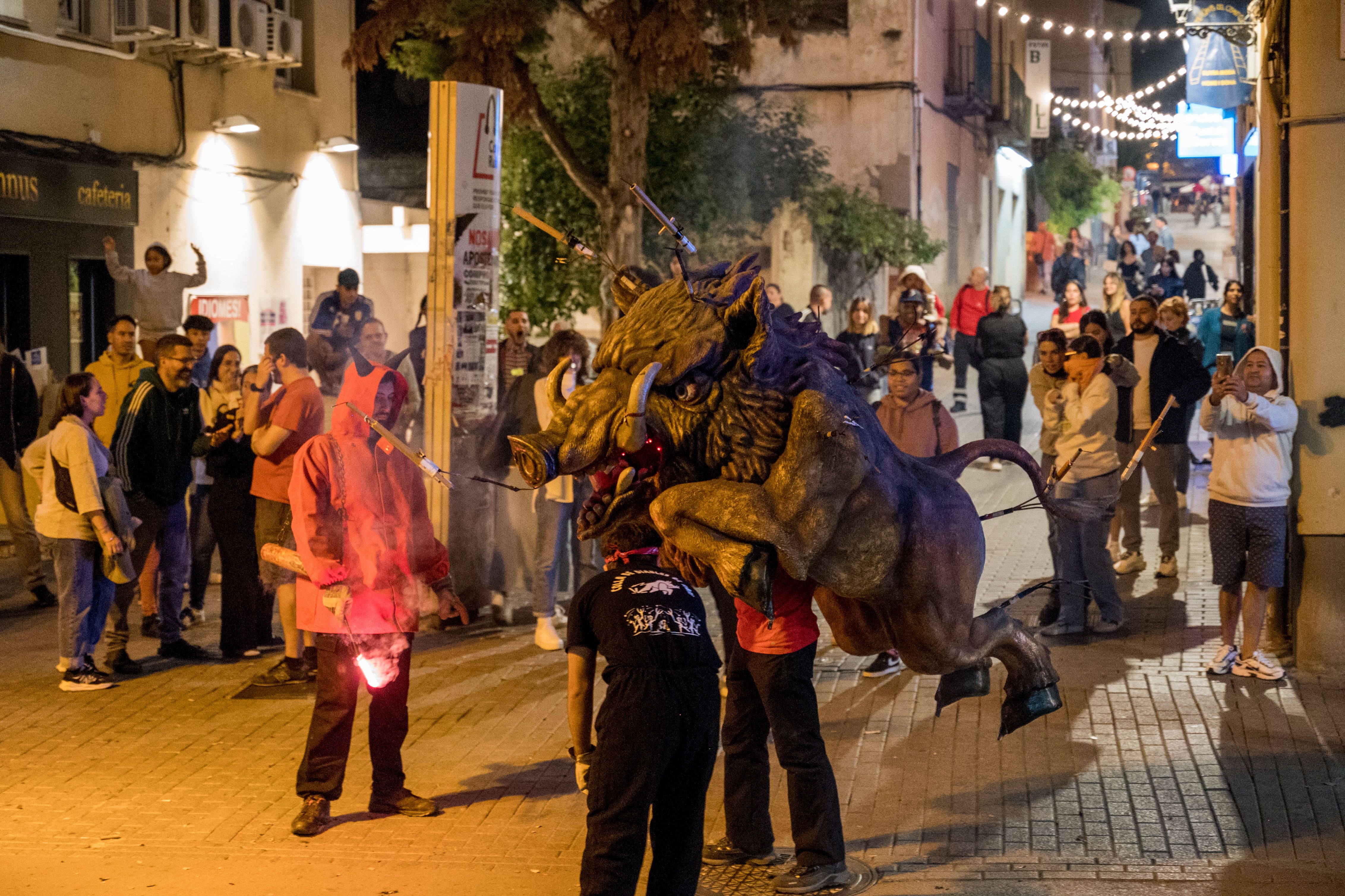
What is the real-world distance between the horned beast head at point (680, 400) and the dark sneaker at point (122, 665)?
18.3 ft

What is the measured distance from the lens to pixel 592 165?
1820cm

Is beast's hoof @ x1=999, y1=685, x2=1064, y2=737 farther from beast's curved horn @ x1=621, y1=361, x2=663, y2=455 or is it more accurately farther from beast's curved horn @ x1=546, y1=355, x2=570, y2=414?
beast's curved horn @ x1=546, y1=355, x2=570, y2=414

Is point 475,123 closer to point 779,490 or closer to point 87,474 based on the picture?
point 87,474

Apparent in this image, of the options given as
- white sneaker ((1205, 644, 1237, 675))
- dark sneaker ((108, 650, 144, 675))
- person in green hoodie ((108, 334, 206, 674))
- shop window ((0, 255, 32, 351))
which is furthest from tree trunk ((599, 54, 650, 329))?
white sneaker ((1205, 644, 1237, 675))

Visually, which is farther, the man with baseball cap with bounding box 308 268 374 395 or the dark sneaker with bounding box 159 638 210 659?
the man with baseball cap with bounding box 308 268 374 395

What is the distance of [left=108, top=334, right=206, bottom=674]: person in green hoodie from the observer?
9000 millimetres

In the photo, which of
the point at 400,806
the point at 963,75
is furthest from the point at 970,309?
the point at 400,806

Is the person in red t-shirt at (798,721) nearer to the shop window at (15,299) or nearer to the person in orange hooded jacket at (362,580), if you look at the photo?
the person in orange hooded jacket at (362,580)

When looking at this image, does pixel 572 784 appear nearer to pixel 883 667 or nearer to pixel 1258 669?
pixel 883 667

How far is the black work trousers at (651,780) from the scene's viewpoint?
4.25 m

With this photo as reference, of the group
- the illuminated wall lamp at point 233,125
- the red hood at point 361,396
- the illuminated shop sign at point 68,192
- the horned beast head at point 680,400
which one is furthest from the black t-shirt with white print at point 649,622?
the illuminated wall lamp at point 233,125

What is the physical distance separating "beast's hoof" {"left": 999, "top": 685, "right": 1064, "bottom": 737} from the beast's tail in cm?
56

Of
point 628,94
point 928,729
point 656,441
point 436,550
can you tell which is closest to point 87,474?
point 436,550

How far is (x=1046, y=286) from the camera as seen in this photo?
4097cm
